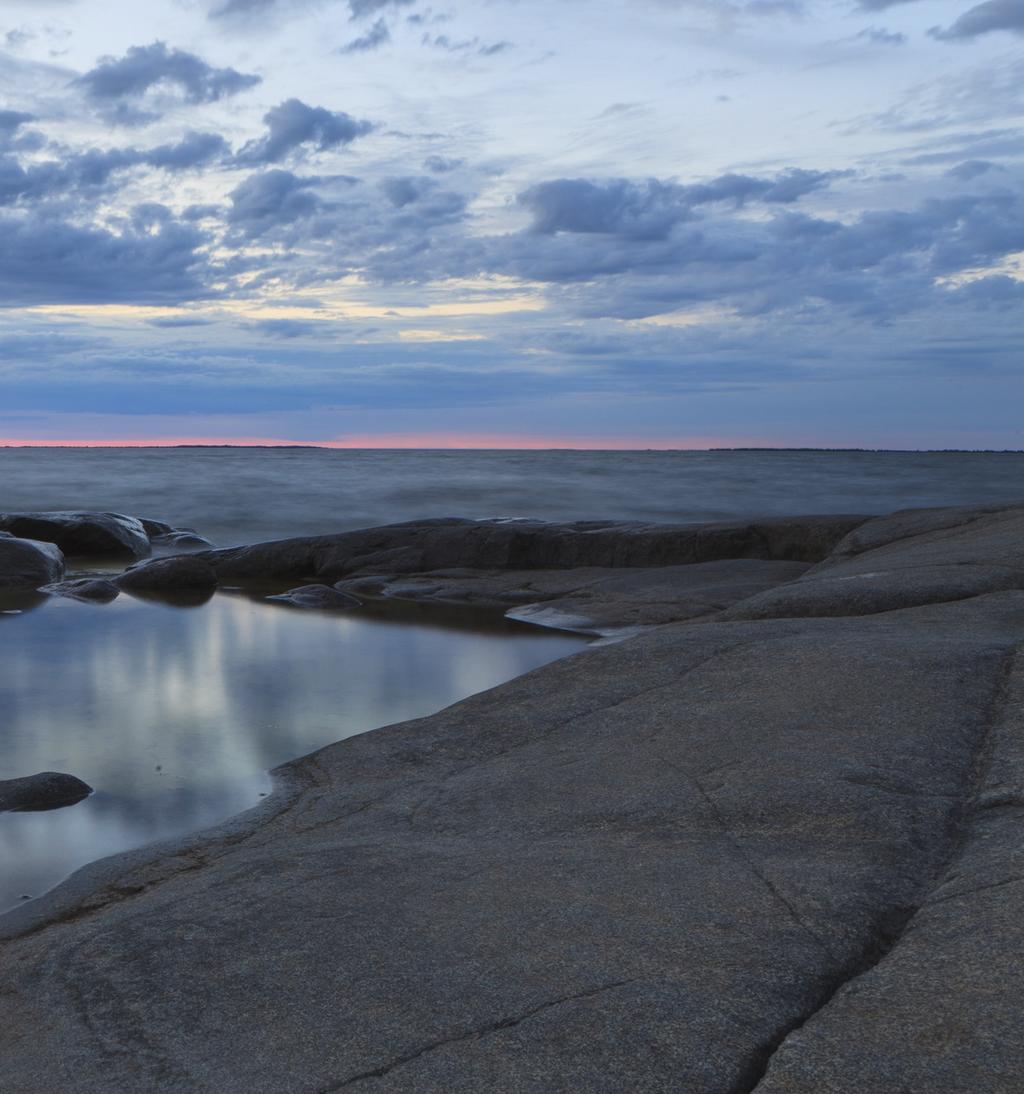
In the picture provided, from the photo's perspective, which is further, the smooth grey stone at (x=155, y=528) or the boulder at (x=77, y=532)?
the smooth grey stone at (x=155, y=528)

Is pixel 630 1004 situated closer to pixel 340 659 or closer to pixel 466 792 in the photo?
pixel 466 792

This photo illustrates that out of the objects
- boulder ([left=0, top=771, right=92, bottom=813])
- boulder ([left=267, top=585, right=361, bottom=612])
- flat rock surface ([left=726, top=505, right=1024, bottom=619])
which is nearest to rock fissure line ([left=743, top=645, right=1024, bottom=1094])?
flat rock surface ([left=726, top=505, right=1024, bottom=619])

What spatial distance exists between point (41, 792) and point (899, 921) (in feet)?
13.6

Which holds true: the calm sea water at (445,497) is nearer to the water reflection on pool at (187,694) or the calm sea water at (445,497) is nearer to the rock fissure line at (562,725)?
the water reflection on pool at (187,694)

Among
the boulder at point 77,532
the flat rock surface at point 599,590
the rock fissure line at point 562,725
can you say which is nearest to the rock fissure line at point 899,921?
the rock fissure line at point 562,725

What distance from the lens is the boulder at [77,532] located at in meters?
17.1

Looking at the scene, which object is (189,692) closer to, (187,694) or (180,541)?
(187,694)

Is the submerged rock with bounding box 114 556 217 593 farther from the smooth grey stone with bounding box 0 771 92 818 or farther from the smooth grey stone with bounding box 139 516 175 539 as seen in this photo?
the smooth grey stone with bounding box 0 771 92 818

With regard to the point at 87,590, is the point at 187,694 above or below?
below

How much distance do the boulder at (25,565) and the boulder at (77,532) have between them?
3.00 m

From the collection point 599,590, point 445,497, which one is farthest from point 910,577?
point 445,497

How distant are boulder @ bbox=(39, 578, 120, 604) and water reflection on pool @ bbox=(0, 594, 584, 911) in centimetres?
34

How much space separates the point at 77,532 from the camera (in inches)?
674

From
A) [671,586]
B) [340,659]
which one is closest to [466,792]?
[340,659]
